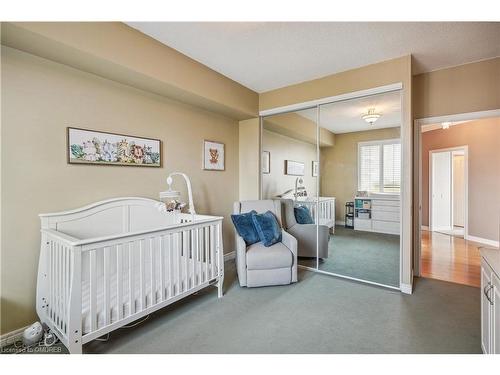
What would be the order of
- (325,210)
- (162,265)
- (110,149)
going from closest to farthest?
(162,265) → (110,149) → (325,210)

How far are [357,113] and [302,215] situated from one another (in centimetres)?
159

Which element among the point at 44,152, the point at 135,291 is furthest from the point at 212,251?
the point at 44,152

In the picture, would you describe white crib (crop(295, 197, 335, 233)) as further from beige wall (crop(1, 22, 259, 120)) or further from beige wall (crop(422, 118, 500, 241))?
beige wall (crop(422, 118, 500, 241))

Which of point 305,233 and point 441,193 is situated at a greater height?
point 441,193

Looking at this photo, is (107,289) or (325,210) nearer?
(107,289)

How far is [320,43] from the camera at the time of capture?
2.37 meters

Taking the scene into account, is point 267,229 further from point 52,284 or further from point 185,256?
point 52,284

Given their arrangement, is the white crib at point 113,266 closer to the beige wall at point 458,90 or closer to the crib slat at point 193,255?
the crib slat at point 193,255

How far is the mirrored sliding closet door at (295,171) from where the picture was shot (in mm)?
3475

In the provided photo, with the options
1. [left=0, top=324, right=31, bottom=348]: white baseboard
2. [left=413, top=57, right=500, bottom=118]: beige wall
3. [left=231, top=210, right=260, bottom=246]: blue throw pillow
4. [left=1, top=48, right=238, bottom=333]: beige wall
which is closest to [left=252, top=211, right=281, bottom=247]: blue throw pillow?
[left=231, top=210, right=260, bottom=246]: blue throw pillow

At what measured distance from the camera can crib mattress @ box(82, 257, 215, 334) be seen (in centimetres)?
164

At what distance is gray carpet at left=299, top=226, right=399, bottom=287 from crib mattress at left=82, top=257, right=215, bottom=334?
5.86ft

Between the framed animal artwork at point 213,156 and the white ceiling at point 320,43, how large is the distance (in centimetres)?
99
